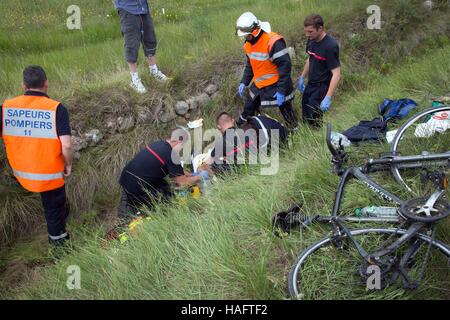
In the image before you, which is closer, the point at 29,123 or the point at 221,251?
the point at 221,251

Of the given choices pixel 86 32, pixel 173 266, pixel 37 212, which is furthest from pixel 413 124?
pixel 86 32

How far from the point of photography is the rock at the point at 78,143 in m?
5.22

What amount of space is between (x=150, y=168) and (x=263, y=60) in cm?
199

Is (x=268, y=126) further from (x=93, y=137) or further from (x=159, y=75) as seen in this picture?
(x=93, y=137)

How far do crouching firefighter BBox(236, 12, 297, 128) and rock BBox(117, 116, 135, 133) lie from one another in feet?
5.41

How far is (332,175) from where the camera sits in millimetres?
3404

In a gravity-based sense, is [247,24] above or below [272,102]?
above

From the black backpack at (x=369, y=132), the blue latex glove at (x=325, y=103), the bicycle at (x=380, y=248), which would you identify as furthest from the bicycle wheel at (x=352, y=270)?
the blue latex glove at (x=325, y=103)

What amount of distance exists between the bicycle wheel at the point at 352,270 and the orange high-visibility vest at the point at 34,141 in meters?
2.69

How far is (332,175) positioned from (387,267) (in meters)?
1.25

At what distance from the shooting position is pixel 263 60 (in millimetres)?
5055

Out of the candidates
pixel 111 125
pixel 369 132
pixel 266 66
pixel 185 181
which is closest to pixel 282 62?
pixel 266 66

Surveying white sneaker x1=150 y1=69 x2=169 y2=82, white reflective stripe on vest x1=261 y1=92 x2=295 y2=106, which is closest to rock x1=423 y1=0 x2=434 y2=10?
white reflective stripe on vest x1=261 y1=92 x2=295 y2=106

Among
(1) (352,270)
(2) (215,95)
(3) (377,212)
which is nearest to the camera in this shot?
(1) (352,270)
